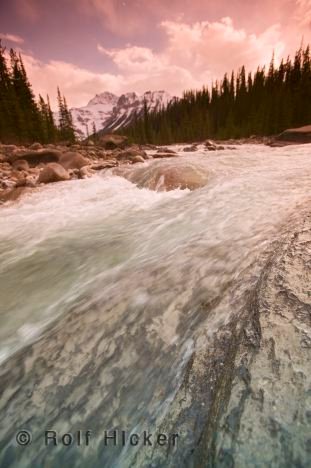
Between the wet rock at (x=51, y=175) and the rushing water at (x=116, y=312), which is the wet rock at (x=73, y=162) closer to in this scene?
the wet rock at (x=51, y=175)

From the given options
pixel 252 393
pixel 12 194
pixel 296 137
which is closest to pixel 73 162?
pixel 12 194

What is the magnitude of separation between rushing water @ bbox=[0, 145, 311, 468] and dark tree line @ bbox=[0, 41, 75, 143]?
3123 centimetres

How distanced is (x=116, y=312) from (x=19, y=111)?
1413 inches

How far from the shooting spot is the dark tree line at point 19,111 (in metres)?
29.9

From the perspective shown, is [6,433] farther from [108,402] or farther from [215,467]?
[215,467]

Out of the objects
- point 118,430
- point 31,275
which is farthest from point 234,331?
point 31,275

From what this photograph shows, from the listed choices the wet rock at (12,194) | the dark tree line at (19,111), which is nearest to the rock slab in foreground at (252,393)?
the wet rock at (12,194)

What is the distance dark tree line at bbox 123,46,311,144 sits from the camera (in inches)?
1480

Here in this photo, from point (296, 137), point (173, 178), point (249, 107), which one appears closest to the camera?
point (173, 178)

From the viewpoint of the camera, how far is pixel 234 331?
132 centimetres

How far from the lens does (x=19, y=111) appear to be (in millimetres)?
29859

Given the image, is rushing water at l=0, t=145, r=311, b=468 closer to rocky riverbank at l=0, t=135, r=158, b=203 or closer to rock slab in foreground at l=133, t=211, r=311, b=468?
rock slab in foreground at l=133, t=211, r=311, b=468

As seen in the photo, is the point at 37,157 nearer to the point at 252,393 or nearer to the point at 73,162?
the point at 73,162

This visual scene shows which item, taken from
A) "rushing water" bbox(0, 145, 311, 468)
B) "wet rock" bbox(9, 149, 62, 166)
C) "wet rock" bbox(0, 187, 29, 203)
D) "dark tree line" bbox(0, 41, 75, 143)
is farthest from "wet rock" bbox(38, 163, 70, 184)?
"dark tree line" bbox(0, 41, 75, 143)
